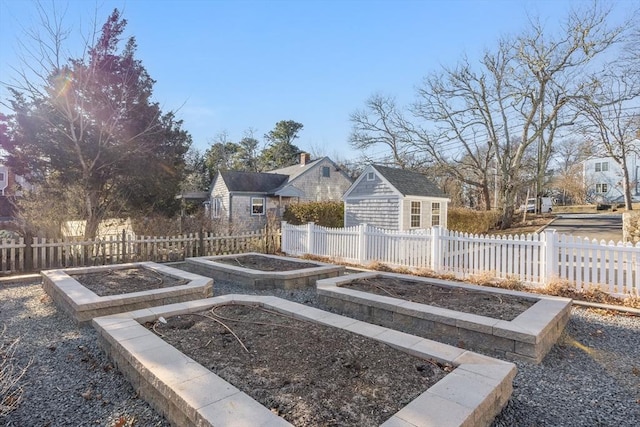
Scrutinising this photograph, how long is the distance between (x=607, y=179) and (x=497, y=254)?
153 ft

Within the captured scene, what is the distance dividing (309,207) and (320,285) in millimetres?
14364

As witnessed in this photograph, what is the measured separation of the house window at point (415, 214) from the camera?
48.3ft

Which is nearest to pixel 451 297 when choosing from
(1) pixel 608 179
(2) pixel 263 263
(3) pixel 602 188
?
(2) pixel 263 263

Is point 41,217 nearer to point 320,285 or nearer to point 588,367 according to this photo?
point 320,285

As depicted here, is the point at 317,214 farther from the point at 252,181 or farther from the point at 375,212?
the point at 252,181

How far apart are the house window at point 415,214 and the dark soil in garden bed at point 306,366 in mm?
11345

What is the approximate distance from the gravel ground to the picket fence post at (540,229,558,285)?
158 centimetres

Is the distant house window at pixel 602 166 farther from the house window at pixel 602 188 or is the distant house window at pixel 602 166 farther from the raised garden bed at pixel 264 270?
the raised garden bed at pixel 264 270

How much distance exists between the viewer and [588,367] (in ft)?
12.3

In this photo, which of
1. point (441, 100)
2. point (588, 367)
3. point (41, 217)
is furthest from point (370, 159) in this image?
point (588, 367)

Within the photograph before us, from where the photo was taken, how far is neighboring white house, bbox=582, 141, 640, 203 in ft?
131

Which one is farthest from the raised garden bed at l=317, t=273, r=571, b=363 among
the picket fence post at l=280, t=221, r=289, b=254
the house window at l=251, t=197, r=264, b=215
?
the house window at l=251, t=197, r=264, b=215

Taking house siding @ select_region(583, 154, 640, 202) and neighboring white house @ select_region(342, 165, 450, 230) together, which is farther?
house siding @ select_region(583, 154, 640, 202)

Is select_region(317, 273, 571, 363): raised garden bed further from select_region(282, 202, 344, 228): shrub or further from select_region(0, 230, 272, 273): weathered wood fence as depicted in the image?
select_region(282, 202, 344, 228): shrub
